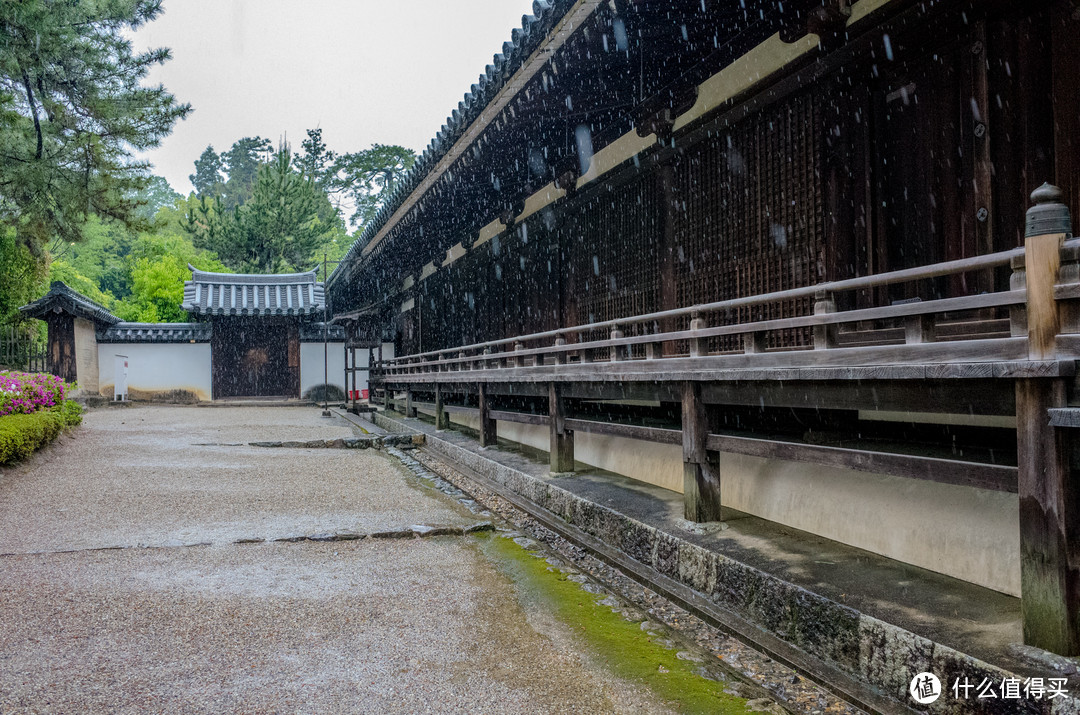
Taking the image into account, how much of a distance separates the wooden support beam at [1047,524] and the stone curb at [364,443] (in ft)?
35.9

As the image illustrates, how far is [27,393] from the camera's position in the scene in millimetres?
12062

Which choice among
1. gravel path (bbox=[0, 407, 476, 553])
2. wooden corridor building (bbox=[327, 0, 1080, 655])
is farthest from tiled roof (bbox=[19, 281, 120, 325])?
wooden corridor building (bbox=[327, 0, 1080, 655])

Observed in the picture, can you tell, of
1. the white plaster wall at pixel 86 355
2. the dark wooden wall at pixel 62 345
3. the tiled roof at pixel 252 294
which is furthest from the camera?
the tiled roof at pixel 252 294

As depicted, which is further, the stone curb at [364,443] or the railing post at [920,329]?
the stone curb at [364,443]

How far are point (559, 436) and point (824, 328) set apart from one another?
3.96 m

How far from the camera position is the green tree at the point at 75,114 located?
1505cm

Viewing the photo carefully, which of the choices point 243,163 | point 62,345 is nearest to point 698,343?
point 62,345

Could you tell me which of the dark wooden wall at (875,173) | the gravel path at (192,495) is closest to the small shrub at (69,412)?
the gravel path at (192,495)

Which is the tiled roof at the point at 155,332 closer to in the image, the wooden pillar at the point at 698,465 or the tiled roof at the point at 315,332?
the tiled roof at the point at 315,332

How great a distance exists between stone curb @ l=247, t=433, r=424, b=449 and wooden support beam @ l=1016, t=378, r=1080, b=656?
10.9 metres

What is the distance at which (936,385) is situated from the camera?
10.8ft

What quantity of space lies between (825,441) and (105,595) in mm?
4840

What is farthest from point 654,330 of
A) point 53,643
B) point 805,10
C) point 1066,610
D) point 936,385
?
point 53,643

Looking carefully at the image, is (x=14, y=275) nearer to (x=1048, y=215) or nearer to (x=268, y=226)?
(x=268, y=226)
